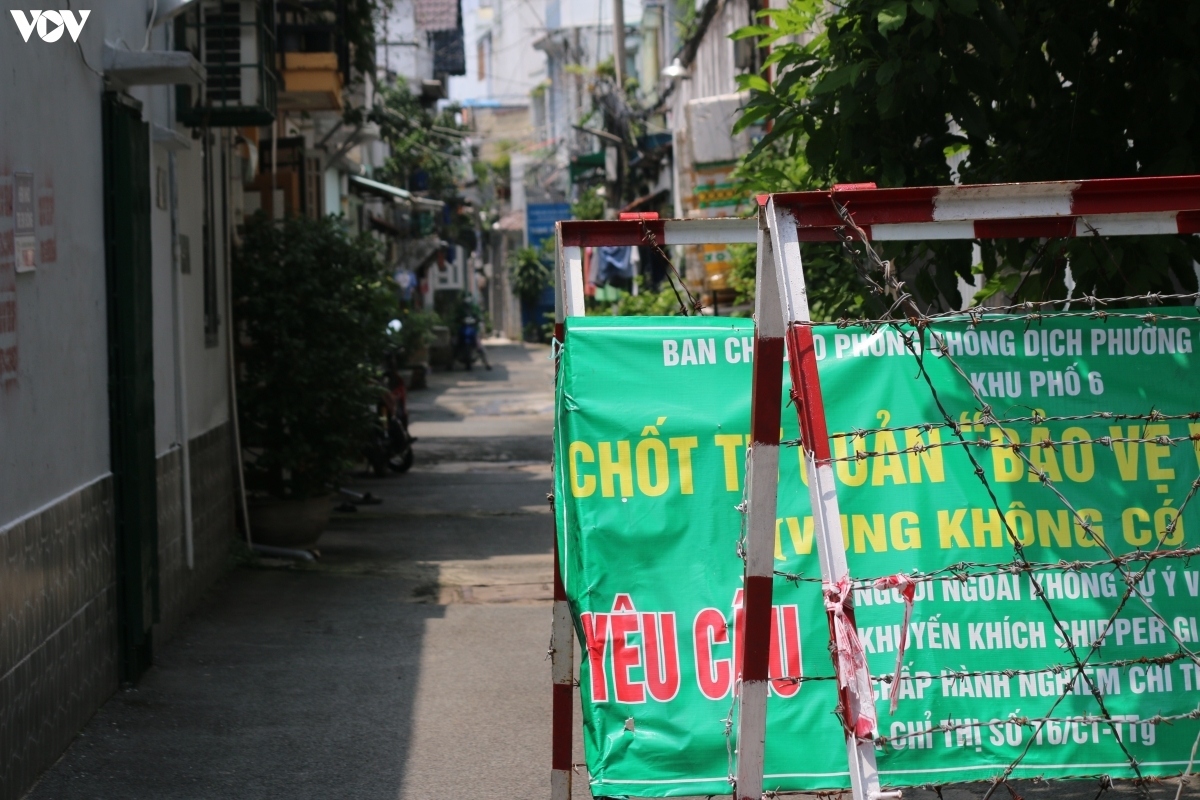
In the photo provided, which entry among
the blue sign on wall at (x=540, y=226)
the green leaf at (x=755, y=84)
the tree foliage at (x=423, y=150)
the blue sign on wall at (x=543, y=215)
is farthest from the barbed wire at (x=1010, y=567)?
the blue sign on wall at (x=543, y=215)

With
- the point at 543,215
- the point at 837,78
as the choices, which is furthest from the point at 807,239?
the point at 543,215

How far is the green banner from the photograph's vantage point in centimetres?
359

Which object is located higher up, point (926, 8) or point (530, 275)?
point (530, 275)

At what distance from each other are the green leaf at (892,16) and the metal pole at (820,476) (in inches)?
68.5

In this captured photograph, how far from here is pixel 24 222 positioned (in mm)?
5176

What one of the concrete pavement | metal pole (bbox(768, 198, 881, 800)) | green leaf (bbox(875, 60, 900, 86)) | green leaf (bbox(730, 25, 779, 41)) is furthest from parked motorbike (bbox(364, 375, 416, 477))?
metal pole (bbox(768, 198, 881, 800))

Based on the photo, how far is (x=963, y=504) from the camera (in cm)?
364

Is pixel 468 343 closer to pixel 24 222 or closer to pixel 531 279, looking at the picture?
pixel 531 279

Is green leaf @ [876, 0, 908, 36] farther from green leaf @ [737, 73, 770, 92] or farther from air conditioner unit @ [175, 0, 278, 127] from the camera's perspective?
air conditioner unit @ [175, 0, 278, 127]

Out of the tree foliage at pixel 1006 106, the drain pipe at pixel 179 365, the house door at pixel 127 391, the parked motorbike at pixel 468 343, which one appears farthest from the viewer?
the parked motorbike at pixel 468 343

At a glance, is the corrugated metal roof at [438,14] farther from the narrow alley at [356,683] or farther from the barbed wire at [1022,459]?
the barbed wire at [1022,459]

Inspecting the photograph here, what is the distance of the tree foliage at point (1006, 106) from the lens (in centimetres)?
476

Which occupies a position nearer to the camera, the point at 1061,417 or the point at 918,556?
the point at 1061,417

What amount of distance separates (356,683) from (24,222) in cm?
279
